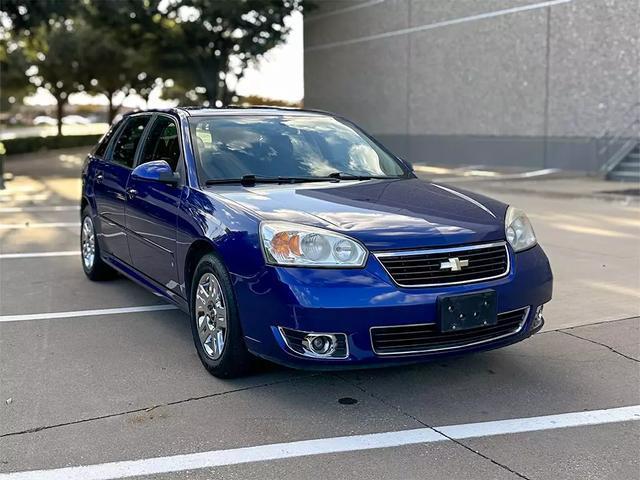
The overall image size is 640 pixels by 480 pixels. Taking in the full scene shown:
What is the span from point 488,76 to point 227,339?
20.8 meters

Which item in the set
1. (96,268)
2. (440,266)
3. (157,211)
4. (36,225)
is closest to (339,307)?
(440,266)

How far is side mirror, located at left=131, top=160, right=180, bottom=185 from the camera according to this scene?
4.93 meters

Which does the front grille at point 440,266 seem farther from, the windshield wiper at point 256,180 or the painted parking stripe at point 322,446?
the windshield wiper at point 256,180

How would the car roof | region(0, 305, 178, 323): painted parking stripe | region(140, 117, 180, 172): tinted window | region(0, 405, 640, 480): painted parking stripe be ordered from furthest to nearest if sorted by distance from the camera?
region(0, 305, 178, 323): painted parking stripe
the car roof
region(140, 117, 180, 172): tinted window
region(0, 405, 640, 480): painted parking stripe

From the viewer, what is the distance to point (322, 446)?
3594mm

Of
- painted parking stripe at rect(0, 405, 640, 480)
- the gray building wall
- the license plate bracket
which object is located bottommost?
painted parking stripe at rect(0, 405, 640, 480)

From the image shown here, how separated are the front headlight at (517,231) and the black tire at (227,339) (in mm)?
1653

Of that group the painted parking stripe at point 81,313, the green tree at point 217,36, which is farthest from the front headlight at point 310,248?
the green tree at point 217,36

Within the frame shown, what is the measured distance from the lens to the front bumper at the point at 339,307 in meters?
3.75

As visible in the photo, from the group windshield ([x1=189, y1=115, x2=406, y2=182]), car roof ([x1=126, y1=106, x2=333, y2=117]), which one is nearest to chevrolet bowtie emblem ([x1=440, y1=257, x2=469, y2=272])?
windshield ([x1=189, y1=115, x2=406, y2=182])

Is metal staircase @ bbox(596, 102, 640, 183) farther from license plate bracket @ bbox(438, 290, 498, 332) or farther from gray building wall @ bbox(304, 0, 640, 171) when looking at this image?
license plate bracket @ bbox(438, 290, 498, 332)

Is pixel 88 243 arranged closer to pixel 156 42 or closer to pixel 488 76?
pixel 488 76

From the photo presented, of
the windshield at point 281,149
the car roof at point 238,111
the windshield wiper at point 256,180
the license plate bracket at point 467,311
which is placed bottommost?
the license plate bracket at point 467,311

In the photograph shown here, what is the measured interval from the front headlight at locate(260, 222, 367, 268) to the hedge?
25.0 metres
